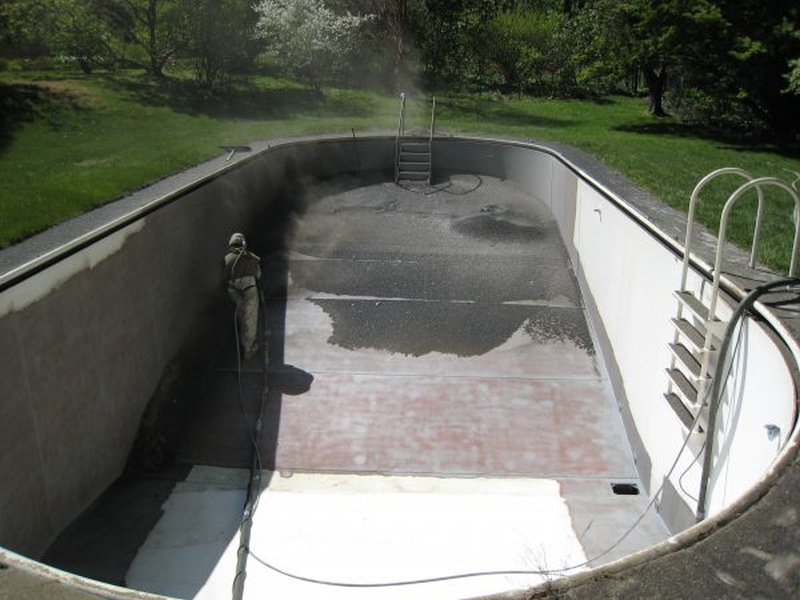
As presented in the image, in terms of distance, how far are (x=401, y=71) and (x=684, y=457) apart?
72.6 ft

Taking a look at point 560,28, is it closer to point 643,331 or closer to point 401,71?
point 401,71

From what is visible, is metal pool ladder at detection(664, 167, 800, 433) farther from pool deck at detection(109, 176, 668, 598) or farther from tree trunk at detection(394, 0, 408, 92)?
tree trunk at detection(394, 0, 408, 92)

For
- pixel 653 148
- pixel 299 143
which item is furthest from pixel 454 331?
pixel 653 148

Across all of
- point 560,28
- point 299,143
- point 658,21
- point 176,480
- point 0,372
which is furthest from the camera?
point 560,28

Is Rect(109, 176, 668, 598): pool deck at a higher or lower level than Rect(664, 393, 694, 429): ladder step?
lower

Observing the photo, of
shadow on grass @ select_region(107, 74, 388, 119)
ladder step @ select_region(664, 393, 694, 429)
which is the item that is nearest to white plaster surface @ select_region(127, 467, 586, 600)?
ladder step @ select_region(664, 393, 694, 429)

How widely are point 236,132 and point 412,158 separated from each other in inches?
170

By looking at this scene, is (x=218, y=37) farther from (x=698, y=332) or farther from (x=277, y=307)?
(x=698, y=332)

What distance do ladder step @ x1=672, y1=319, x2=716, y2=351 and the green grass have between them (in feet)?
6.66

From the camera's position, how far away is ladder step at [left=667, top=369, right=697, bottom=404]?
5.47 metres

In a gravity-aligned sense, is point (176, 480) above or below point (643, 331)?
below

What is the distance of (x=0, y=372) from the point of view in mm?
5398

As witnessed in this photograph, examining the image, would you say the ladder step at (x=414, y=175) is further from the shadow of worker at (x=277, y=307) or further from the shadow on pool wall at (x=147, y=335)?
the shadow on pool wall at (x=147, y=335)

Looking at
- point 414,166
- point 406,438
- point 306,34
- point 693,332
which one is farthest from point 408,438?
point 306,34
